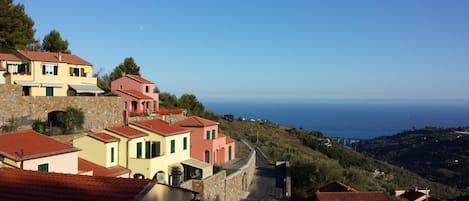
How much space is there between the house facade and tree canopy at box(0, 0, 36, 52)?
58.7 ft

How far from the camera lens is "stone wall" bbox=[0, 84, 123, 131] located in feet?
70.7

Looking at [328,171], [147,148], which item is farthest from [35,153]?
[328,171]

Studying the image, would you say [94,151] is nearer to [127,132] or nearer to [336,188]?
[127,132]

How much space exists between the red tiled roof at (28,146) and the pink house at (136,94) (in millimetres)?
14326

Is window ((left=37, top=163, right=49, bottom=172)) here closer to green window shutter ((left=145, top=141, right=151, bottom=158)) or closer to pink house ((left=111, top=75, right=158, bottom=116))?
green window shutter ((left=145, top=141, right=151, bottom=158))

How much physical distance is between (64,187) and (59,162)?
10.3 metres

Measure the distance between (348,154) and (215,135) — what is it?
33029 millimetres

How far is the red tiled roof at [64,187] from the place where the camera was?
704cm

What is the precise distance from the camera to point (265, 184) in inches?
1089

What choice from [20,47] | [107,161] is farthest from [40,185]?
[20,47]

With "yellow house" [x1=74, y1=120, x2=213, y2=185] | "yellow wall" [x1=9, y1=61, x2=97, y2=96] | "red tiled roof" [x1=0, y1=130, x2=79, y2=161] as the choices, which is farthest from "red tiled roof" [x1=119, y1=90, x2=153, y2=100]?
"red tiled roof" [x1=0, y1=130, x2=79, y2=161]

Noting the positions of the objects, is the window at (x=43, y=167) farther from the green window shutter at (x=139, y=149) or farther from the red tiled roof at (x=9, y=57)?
the red tiled roof at (x=9, y=57)

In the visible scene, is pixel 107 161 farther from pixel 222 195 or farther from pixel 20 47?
pixel 20 47

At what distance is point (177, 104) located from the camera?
45.1m
